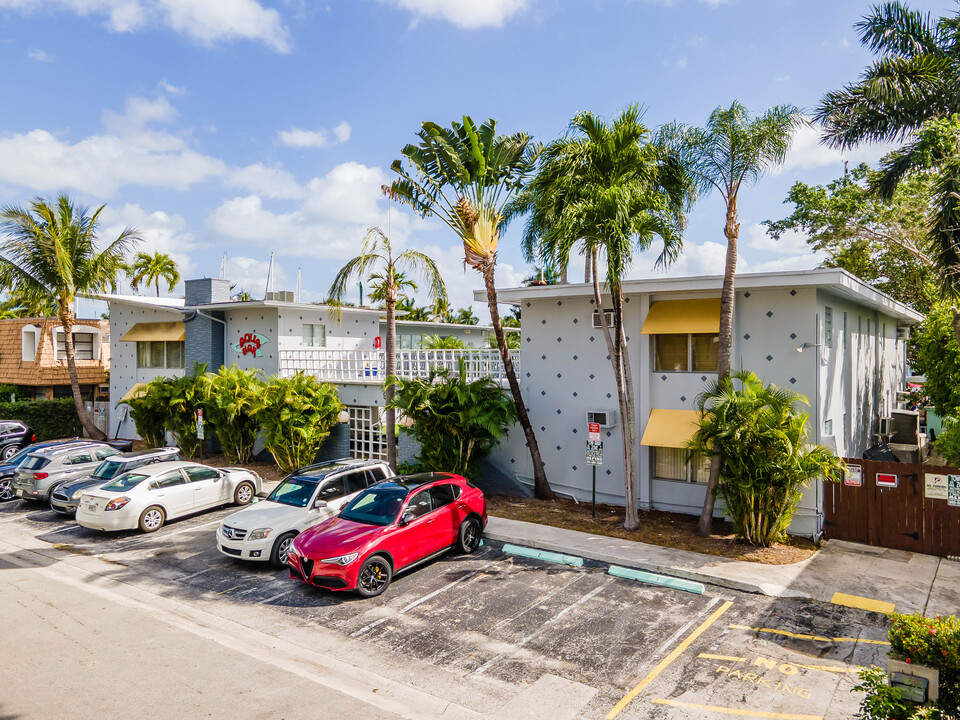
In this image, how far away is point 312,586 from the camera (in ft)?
35.4

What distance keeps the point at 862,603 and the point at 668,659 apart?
3.83 metres

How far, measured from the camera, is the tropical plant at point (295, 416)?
1923 cm

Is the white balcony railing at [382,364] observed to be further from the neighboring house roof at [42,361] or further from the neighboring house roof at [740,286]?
the neighboring house roof at [42,361]

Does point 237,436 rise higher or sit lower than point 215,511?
higher

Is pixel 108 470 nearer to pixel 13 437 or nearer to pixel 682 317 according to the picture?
pixel 13 437

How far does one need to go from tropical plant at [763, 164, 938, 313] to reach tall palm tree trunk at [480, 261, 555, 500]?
39.1 ft

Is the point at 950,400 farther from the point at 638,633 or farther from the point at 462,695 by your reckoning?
the point at 462,695

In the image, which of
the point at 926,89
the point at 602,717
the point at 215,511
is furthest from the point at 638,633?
the point at 926,89

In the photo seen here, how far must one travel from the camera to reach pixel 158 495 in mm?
14711

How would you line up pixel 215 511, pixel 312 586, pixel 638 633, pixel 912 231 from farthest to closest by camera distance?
pixel 912 231 < pixel 215 511 < pixel 312 586 < pixel 638 633

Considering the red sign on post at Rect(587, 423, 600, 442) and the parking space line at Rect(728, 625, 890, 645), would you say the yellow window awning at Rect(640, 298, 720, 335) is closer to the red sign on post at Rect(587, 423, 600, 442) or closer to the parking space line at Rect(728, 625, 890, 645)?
the red sign on post at Rect(587, 423, 600, 442)

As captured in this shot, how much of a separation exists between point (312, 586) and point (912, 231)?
21638 millimetres

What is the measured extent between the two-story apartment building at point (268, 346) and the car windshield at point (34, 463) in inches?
257

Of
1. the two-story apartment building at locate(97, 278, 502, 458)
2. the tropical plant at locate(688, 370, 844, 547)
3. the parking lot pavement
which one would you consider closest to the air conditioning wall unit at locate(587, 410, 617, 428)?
the tropical plant at locate(688, 370, 844, 547)
